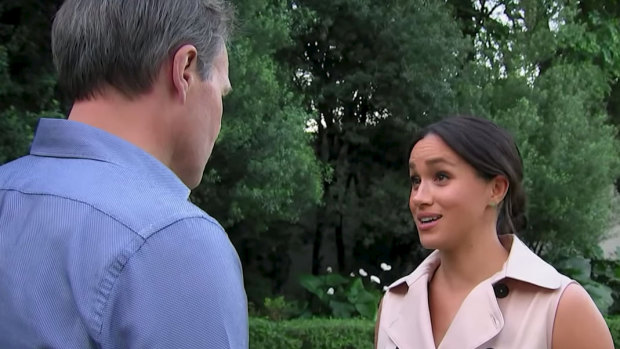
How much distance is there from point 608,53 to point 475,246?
1069 centimetres

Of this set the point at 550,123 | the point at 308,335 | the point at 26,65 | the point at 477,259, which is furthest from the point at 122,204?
the point at 550,123

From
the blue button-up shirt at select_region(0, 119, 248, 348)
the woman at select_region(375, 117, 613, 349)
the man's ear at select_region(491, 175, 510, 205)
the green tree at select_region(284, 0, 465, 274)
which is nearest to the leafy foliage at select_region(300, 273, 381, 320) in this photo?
the green tree at select_region(284, 0, 465, 274)

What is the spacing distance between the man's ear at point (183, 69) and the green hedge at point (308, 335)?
6.48 m

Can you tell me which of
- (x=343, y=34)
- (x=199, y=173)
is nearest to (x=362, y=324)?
(x=343, y=34)

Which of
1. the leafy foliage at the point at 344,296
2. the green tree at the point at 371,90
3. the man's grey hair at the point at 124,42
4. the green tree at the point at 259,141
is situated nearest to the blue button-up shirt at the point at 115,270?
the man's grey hair at the point at 124,42

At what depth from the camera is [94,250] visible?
0.94m

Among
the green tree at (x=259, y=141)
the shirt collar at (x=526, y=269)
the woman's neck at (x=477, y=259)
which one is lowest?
the green tree at (x=259, y=141)

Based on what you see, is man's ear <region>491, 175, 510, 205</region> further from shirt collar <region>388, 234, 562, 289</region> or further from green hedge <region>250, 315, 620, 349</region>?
green hedge <region>250, 315, 620, 349</region>

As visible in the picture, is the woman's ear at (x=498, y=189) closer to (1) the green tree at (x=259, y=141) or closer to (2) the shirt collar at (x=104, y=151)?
(2) the shirt collar at (x=104, y=151)

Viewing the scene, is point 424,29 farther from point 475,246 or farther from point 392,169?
point 475,246

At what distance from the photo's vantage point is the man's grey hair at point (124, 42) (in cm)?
109

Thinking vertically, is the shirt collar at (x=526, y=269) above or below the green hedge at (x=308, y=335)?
above

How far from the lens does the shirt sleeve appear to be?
0.91 meters

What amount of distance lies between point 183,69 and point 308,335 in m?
6.60
